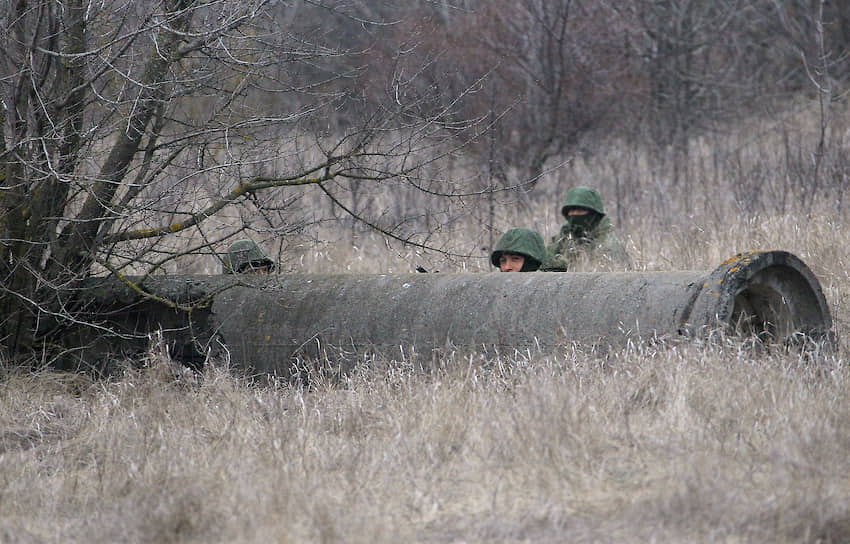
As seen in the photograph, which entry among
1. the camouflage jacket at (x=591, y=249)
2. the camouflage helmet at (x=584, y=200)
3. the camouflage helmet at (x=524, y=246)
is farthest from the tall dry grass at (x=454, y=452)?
the camouflage helmet at (x=584, y=200)

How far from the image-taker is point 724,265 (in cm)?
468

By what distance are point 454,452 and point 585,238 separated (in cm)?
509

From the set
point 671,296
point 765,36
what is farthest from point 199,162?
point 765,36

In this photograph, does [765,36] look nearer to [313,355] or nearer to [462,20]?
[462,20]

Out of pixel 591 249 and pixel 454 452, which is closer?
pixel 454 452

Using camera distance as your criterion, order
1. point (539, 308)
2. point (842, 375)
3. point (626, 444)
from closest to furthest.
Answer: point (626, 444) → point (842, 375) → point (539, 308)

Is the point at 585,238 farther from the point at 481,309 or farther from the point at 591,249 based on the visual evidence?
the point at 481,309

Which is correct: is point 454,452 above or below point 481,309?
below

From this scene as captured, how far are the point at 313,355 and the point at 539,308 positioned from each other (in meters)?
1.41

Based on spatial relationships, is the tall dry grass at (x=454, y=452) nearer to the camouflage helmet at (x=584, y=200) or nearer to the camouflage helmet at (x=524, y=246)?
the camouflage helmet at (x=524, y=246)

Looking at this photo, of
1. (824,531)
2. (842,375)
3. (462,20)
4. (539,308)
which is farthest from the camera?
(462,20)

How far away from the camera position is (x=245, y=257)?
6988mm

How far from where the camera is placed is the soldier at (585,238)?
312 inches

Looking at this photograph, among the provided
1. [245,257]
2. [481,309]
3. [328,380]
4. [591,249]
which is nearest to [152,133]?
[245,257]
